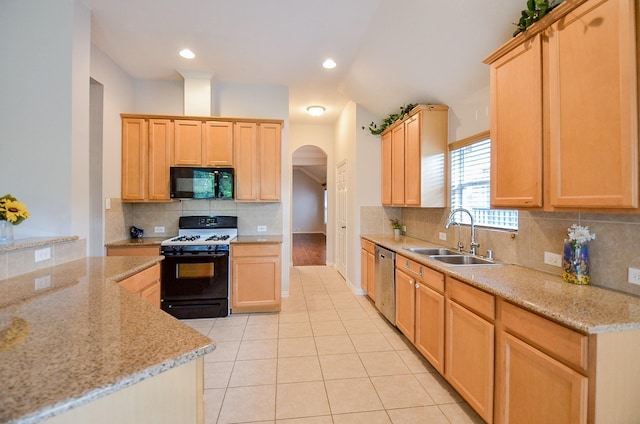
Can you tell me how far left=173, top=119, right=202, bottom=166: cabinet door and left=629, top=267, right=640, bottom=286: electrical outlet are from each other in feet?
12.9

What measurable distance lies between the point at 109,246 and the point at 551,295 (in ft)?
13.1

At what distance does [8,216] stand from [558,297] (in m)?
3.11

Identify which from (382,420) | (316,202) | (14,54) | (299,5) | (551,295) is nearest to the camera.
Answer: (551,295)

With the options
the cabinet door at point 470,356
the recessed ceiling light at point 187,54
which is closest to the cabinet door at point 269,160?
the recessed ceiling light at point 187,54

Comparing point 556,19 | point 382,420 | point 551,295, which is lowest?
point 382,420

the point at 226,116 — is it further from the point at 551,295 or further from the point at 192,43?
the point at 551,295

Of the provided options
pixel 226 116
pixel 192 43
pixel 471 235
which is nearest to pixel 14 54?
pixel 192 43

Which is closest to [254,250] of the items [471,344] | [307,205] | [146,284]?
[146,284]

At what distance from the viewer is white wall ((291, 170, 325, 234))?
13.1 meters

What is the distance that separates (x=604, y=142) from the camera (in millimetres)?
1271

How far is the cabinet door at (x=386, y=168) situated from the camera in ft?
13.1

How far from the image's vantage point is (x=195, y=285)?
333cm

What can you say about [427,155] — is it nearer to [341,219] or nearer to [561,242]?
[561,242]

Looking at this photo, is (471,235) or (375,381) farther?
(471,235)
